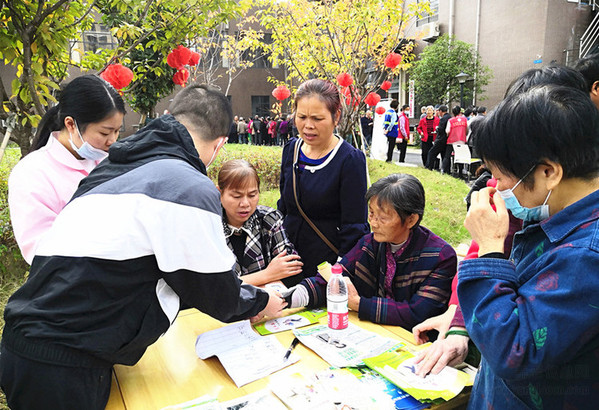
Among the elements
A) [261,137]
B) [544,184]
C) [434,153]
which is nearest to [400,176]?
[544,184]

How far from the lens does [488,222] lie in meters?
1.08

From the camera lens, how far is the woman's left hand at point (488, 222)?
1050mm

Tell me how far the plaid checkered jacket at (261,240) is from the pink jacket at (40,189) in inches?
31.0

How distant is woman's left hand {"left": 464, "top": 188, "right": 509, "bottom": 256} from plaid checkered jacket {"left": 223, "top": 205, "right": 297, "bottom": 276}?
134 centimetres

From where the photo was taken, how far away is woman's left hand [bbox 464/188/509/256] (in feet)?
3.44

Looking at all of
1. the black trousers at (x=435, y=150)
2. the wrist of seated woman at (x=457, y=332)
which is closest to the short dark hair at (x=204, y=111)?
the wrist of seated woman at (x=457, y=332)

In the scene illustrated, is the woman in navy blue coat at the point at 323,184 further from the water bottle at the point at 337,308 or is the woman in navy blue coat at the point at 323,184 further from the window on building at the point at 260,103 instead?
the window on building at the point at 260,103

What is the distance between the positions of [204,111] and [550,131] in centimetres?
111

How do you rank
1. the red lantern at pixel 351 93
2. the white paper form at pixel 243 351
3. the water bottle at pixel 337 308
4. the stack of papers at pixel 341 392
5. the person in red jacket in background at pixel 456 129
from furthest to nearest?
1. the person in red jacket in background at pixel 456 129
2. the red lantern at pixel 351 93
3. the water bottle at pixel 337 308
4. the white paper form at pixel 243 351
5. the stack of papers at pixel 341 392

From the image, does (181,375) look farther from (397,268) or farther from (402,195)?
(402,195)

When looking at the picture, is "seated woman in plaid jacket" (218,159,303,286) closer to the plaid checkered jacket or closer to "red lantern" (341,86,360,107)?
the plaid checkered jacket

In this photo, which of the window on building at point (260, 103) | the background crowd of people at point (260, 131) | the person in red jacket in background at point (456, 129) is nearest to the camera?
the person in red jacket in background at point (456, 129)

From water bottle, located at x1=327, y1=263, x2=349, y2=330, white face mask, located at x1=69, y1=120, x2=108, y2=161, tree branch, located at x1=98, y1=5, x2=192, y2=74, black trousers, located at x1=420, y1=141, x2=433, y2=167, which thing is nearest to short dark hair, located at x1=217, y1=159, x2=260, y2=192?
white face mask, located at x1=69, y1=120, x2=108, y2=161

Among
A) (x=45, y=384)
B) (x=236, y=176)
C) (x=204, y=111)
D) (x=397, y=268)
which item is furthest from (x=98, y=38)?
(x=45, y=384)
